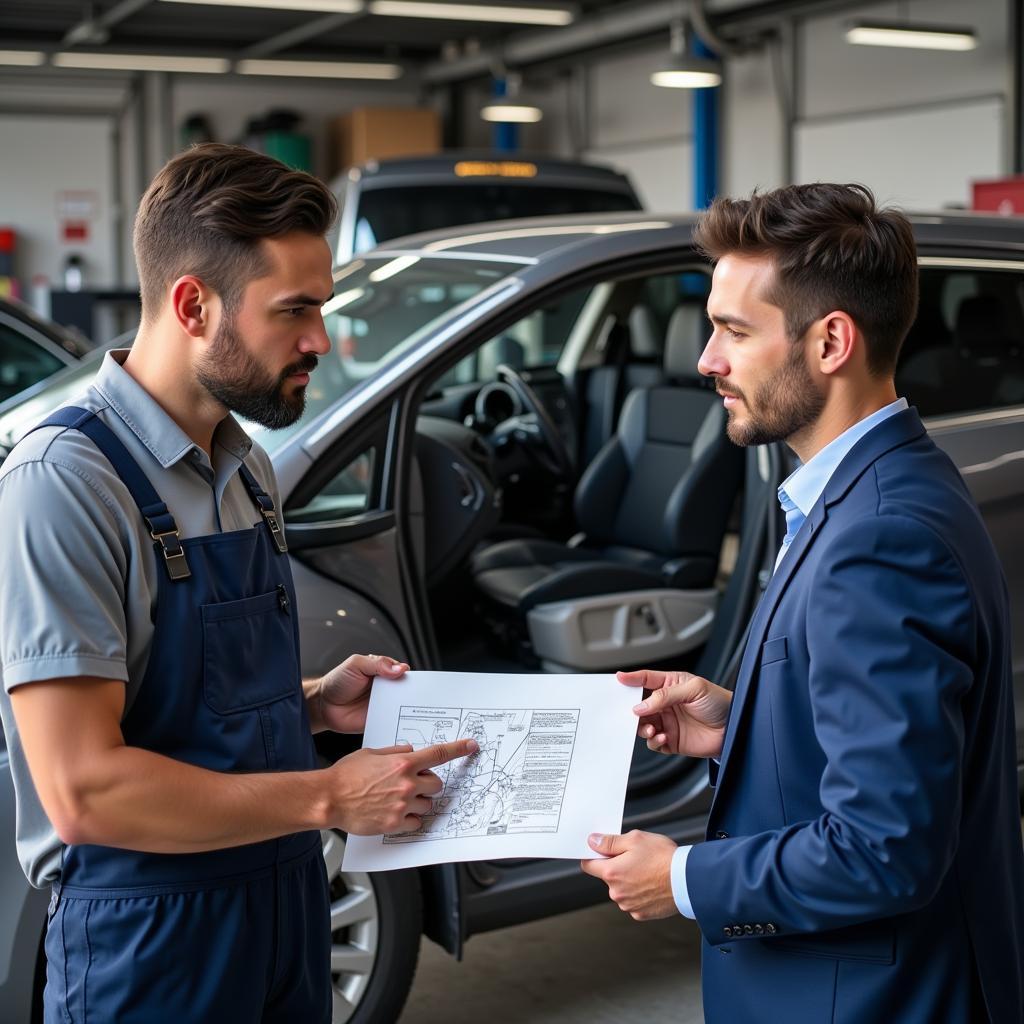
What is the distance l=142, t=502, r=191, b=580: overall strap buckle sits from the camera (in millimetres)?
1521

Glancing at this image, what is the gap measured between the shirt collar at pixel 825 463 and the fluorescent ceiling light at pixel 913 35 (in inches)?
372

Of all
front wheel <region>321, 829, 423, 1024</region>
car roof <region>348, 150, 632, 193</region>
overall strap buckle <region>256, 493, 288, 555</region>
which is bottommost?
front wheel <region>321, 829, 423, 1024</region>

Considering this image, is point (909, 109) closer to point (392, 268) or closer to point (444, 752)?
point (392, 268)

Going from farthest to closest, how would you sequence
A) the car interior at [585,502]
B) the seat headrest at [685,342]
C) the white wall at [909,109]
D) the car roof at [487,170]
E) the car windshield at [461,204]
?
1. the white wall at [909,109]
2. the car roof at [487,170]
3. the car windshield at [461,204]
4. the seat headrest at [685,342]
5. the car interior at [585,502]

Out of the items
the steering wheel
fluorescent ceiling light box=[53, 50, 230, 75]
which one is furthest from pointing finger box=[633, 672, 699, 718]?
fluorescent ceiling light box=[53, 50, 230, 75]

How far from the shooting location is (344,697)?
188 centimetres

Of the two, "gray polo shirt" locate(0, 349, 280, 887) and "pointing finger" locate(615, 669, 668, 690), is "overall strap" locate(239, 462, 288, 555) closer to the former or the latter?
"gray polo shirt" locate(0, 349, 280, 887)

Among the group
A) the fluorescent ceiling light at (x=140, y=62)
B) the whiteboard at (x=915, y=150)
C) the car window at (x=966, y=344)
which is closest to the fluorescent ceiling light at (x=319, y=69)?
the fluorescent ceiling light at (x=140, y=62)

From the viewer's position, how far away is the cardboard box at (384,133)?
1622cm

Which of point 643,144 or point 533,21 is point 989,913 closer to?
point 533,21

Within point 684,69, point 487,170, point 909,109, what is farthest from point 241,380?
point 909,109

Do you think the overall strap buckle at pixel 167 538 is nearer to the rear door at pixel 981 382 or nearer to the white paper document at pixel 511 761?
the white paper document at pixel 511 761

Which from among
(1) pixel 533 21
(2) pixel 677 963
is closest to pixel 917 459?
(2) pixel 677 963

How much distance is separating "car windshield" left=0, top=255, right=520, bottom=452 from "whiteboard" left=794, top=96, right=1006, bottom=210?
771cm
